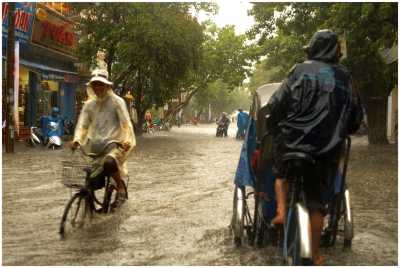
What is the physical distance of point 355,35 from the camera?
16250mm

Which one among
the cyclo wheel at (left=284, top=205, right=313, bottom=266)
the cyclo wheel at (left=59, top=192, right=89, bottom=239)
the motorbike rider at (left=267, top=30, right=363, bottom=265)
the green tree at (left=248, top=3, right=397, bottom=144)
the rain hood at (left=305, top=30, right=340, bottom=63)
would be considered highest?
the green tree at (left=248, top=3, right=397, bottom=144)

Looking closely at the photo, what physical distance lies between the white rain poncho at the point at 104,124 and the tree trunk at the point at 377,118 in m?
17.9

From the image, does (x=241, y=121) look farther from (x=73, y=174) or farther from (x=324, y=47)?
(x=324, y=47)

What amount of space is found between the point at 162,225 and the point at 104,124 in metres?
1.20

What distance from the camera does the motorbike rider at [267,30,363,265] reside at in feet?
13.8

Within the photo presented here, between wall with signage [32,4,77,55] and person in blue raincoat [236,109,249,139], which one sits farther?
person in blue raincoat [236,109,249,139]

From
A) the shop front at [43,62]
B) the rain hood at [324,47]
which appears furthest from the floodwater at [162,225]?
the shop front at [43,62]

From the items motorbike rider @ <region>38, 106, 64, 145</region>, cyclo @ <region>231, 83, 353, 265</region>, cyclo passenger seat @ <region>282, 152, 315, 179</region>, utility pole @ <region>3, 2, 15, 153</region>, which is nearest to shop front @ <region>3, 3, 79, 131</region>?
motorbike rider @ <region>38, 106, 64, 145</region>

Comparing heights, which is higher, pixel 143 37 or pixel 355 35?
pixel 143 37

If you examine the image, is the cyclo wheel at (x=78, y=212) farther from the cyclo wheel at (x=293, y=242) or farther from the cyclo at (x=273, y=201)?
the cyclo wheel at (x=293, y=242)

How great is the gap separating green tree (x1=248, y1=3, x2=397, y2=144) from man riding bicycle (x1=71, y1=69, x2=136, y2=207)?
307 inches

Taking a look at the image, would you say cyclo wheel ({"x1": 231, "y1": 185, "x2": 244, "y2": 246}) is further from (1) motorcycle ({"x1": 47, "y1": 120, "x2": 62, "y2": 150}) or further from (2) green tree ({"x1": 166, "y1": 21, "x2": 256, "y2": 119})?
(2) green tree ({"x1": 166, "y1": 21, "x2": 256, "y2": 119})

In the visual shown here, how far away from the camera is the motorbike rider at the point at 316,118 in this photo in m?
4.20

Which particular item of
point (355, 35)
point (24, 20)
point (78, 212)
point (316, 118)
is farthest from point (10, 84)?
point (316, 118)
